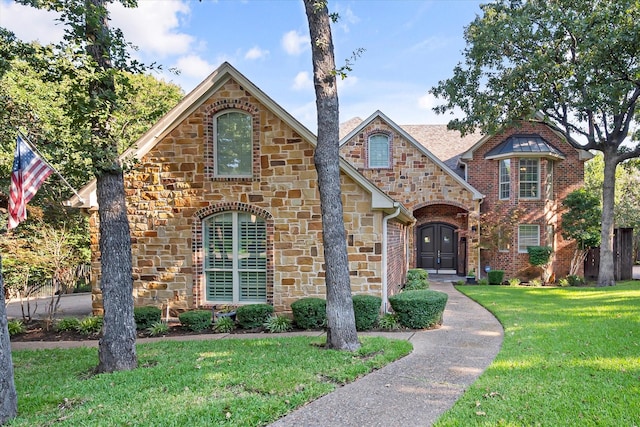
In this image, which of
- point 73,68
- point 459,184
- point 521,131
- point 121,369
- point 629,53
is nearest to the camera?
point 73,68

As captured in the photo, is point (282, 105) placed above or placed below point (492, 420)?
above

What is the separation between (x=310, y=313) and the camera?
8445mm

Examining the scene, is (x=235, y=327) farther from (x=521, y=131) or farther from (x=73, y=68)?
(x=521, y=131)

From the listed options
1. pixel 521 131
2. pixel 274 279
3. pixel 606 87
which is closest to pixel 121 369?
pixel 274 279

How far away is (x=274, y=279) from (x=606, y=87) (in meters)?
11.8

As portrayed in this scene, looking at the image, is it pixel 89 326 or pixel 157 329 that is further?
pixel 89 326

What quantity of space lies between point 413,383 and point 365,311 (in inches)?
127

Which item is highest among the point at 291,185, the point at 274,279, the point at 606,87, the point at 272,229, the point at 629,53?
the point at 629,53

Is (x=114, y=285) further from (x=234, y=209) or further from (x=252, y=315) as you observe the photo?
(x=234, y=209)

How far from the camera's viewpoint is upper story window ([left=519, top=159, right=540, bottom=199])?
18000mm

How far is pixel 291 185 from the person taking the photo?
9227mm

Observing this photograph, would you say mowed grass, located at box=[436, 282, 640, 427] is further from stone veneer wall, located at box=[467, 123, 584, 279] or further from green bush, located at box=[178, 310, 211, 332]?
stone veneer wall, located at box=[467, 123, 584, 279]

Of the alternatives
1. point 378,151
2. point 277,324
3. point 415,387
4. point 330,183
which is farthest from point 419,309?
point 378,151

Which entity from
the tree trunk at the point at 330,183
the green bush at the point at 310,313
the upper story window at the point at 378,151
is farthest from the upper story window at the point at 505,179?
the tree trunk at the point at 330,183
